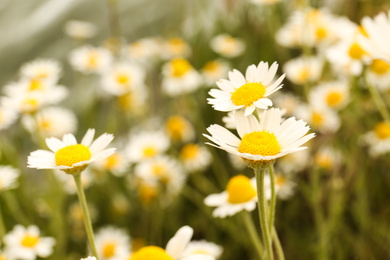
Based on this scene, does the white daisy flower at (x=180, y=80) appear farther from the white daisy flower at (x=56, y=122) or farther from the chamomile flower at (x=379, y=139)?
the chamomile flower at (x=379, y=139)

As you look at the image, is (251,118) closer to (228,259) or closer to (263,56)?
(228,259)

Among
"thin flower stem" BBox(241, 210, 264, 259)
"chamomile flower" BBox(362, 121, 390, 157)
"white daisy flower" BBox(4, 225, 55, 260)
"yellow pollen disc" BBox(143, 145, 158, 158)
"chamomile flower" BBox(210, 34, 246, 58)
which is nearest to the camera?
"thin flower stem" BBox(241, 210, 264, 259)

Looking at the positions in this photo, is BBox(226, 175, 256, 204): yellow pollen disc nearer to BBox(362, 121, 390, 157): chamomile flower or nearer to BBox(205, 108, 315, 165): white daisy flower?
BBox(205, 108, 315, 165): white daisy flower

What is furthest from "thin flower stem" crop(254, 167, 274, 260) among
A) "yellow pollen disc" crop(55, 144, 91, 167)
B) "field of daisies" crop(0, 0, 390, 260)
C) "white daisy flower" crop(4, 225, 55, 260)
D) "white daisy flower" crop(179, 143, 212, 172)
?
"white daisy flower" crop(179, 143, 212, 172)

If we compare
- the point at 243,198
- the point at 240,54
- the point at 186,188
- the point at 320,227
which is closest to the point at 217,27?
the point at 240,54

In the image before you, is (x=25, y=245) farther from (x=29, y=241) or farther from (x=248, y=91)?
(x=248, y=91)

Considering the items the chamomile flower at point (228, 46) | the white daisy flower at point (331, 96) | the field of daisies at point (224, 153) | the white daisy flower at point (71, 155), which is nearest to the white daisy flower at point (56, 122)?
the field of daisies at point (224, 153)
